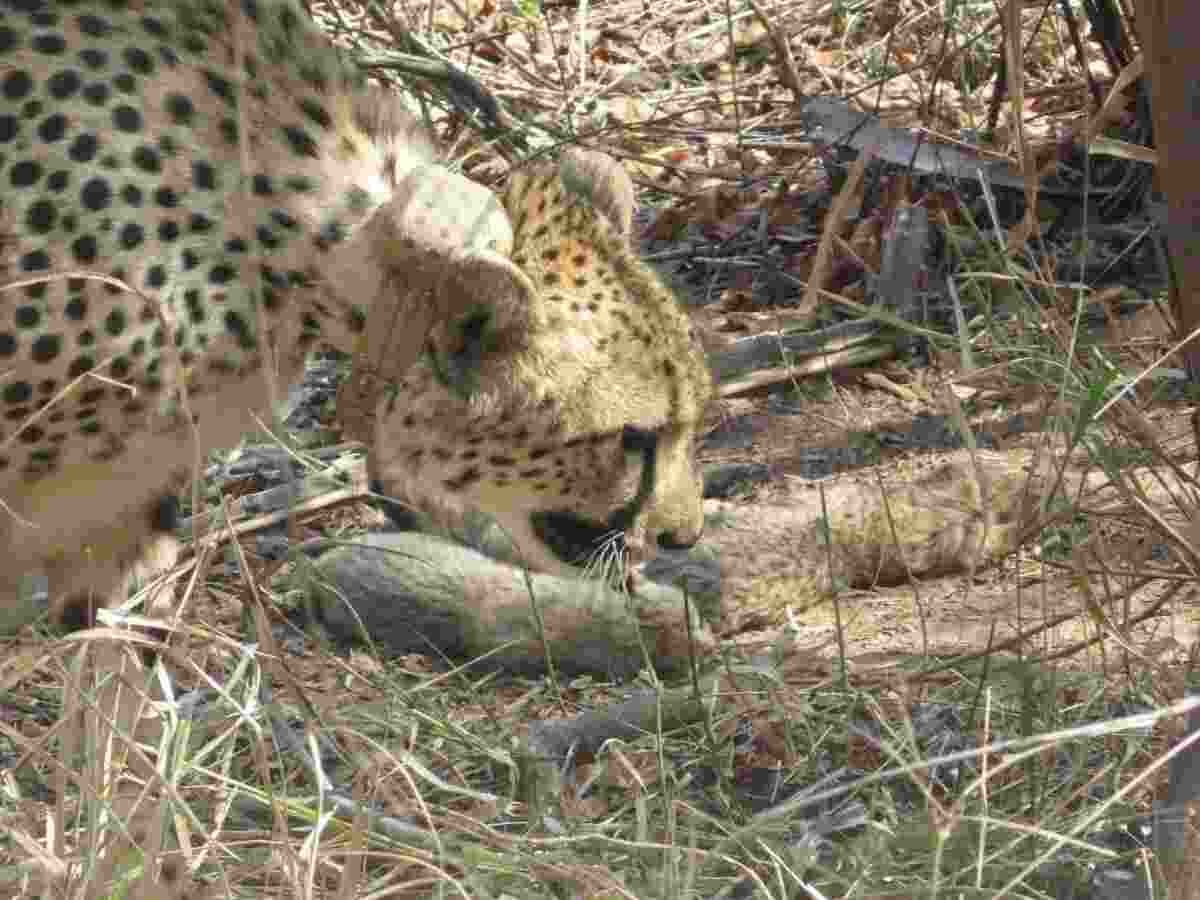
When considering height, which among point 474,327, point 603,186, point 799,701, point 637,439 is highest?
point 603,186

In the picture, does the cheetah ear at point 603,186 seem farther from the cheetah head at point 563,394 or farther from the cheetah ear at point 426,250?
the cheetah ear at point 426,250

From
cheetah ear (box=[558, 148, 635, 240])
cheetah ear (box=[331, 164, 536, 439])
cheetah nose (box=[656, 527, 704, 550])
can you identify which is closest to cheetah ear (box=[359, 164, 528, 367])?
cheetah ear (box=[331, 164, 536, 439])

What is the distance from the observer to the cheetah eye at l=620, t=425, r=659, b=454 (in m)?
3.07

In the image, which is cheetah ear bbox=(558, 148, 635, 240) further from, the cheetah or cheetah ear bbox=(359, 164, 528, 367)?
cheetah ear bbox=(359, 164, 528, 367)

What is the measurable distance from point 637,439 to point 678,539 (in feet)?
0.77

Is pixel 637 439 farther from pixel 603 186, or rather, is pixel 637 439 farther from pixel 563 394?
pixel 603 186

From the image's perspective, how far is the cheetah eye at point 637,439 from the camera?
3.07 metres

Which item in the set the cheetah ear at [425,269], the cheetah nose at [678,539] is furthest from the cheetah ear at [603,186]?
the cheetah nose at [678,539]

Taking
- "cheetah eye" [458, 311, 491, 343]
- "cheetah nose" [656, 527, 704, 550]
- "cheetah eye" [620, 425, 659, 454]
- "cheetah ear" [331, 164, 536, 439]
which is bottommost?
"cheetah nose" [656, 527, 704, 550]

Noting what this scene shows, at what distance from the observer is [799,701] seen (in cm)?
285

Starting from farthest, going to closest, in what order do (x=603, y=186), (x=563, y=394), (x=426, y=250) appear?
(x=603, y=186), (x=563, y=394), (x=426, y=250)

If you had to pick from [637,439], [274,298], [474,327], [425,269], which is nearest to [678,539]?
[637,439]

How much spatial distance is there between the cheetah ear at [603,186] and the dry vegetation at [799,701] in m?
0.36

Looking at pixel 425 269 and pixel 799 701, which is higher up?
pixel 425 269
